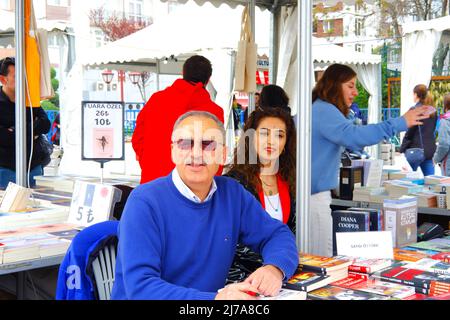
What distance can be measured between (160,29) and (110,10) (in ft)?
74.1

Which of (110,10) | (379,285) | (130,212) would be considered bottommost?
(379,285)

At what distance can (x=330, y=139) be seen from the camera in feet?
10.7

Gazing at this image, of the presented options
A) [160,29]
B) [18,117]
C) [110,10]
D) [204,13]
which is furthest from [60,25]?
[110,10]

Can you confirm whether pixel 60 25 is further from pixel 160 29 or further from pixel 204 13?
pixel 204 13

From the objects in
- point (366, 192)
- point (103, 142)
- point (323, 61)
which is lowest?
point (366, 192)

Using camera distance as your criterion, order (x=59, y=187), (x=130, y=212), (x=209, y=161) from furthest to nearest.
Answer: (x=59, y=187) → (x=209, y=161) → (x=130, y=212)

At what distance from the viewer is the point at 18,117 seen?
140 inches

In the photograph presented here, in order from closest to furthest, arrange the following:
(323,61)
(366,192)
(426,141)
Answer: (366,192)
(426,141)
(323,61)

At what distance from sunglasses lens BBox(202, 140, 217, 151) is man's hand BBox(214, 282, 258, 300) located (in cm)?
46

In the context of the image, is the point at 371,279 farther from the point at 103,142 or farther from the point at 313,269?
the point at 103,142

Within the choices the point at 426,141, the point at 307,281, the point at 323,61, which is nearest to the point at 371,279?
the point at 307,281

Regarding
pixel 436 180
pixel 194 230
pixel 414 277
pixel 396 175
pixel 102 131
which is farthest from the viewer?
pixel 396 175

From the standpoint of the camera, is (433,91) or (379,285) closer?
(379,285)

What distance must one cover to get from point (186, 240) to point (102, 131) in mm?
1870
